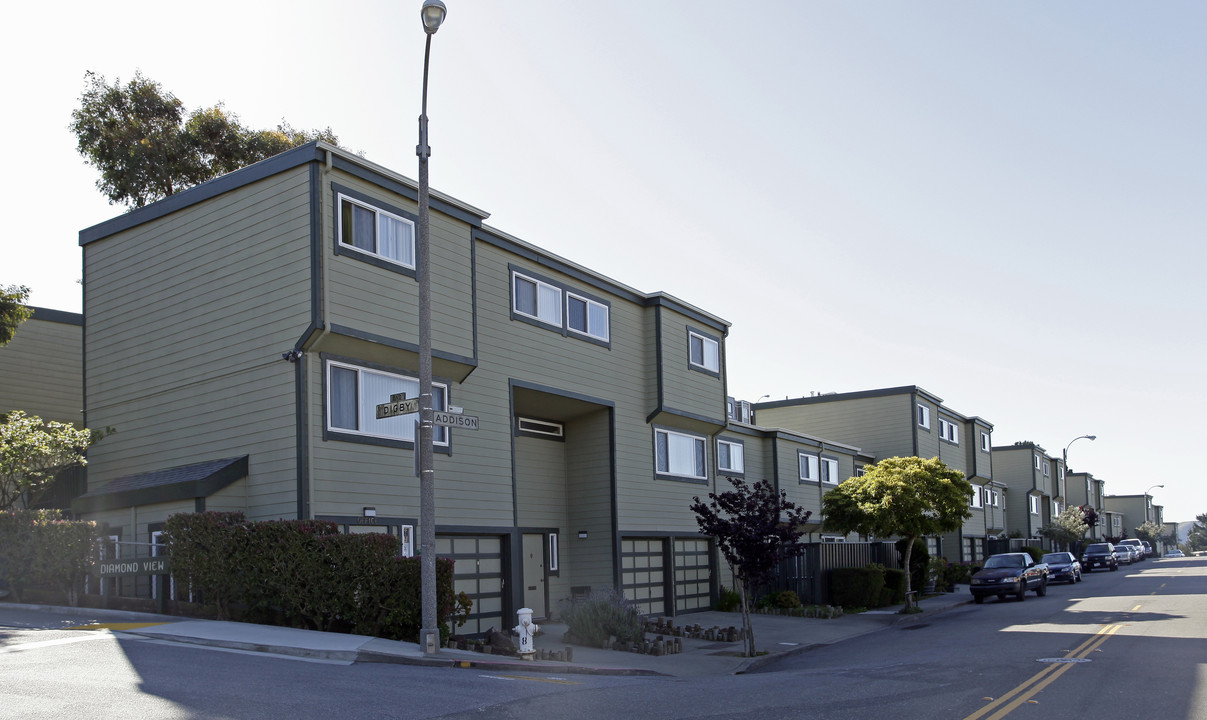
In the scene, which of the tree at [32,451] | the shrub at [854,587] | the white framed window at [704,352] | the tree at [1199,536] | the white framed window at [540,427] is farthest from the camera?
the tree at [1199,536]

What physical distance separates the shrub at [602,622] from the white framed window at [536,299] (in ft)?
23.3

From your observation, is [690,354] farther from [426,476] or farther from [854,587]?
[426,476]

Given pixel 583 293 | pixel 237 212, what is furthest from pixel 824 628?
pixel 237 212

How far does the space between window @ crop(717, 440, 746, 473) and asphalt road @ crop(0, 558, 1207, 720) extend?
14.8 metres

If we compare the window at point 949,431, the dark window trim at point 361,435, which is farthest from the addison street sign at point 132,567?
the window at point 949,431

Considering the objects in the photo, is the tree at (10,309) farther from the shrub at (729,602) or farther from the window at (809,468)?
the window at (809,468)

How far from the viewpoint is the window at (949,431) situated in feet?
177

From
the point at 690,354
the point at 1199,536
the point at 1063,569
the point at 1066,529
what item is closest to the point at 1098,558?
the point at 1066,529

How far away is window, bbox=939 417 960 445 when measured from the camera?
54.1 meters

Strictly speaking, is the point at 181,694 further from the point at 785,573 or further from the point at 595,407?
the point at 785,573

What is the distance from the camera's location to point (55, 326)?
88.9 feet

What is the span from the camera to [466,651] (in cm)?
1650

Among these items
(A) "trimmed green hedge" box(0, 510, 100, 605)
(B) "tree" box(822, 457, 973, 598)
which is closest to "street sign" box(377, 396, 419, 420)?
(A) "trimmed green hedge" box(0, 510, 100, 605)

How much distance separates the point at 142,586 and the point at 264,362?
4.98 meters
